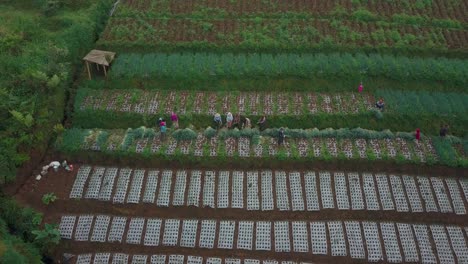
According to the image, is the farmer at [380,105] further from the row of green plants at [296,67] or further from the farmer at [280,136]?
the farmer at [280,136]

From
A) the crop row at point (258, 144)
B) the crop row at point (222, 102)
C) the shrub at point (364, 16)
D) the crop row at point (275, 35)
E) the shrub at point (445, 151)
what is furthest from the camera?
the shrub at point (364, 16)

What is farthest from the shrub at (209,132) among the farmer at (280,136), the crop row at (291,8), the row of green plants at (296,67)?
the crop row at (291,8)

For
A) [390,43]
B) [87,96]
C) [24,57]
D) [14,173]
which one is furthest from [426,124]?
[24,57]

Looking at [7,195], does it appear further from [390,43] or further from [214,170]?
[390,43]

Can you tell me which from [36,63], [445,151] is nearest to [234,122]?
[445,151]

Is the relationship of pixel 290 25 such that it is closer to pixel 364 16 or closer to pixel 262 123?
pixel 364 16
